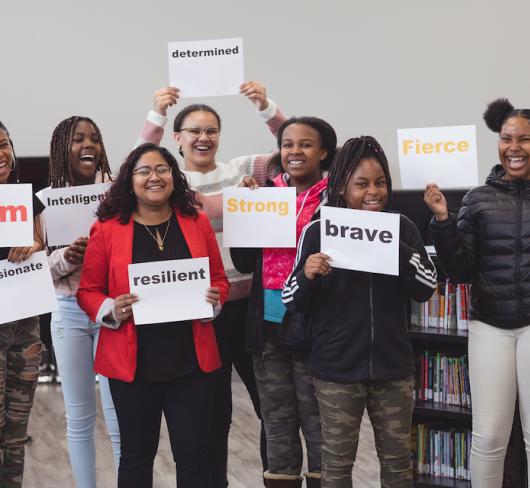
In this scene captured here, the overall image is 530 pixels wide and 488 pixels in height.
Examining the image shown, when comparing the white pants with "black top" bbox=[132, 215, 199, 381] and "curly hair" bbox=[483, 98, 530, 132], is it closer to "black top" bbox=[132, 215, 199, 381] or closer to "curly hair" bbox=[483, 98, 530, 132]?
"curly hair" bbox=[483, 98, 530, 132]

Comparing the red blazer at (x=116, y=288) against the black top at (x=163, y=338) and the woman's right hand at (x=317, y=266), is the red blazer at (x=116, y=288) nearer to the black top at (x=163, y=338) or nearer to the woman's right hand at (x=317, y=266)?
the black top at (x=163, y=338)

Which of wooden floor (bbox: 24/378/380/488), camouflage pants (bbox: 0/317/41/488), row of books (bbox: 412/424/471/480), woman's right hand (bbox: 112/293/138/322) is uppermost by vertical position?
woman's right hand (bbox: 112/293/138/322)

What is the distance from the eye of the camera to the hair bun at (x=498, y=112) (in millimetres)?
2625

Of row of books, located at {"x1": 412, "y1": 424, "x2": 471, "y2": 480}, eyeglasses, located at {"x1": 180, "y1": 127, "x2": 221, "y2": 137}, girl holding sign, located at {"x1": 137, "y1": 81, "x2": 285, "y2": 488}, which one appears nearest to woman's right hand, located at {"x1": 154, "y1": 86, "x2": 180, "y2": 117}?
girl holding sign, located at {"x1": 137, "y1": 81, "x2": 285, "y2": 488}

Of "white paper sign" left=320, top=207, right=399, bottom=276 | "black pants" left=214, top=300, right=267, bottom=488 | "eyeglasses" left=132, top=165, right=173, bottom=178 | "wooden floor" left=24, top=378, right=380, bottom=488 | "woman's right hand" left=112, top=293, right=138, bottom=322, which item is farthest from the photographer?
"wooden floor" left=24, top=378, right=380, bottom=488

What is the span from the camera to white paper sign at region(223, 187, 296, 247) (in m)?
2.58

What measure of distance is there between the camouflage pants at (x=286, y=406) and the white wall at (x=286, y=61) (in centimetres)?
275

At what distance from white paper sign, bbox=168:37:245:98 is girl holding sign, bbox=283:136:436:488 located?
27.3 inches

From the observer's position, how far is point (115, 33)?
5359 mm

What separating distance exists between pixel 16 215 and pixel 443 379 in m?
1.82

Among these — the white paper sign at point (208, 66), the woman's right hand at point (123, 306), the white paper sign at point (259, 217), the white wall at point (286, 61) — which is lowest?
the woman's right hand at point (123, 306)

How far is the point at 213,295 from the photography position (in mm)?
2457

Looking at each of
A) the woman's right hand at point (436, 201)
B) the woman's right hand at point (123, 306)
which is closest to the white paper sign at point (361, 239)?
the woman's right hand at point (436, 201)

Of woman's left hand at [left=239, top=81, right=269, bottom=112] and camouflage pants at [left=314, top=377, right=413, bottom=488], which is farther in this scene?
woman's left hand at [left=239, top=81, right=269, bottom=112]
